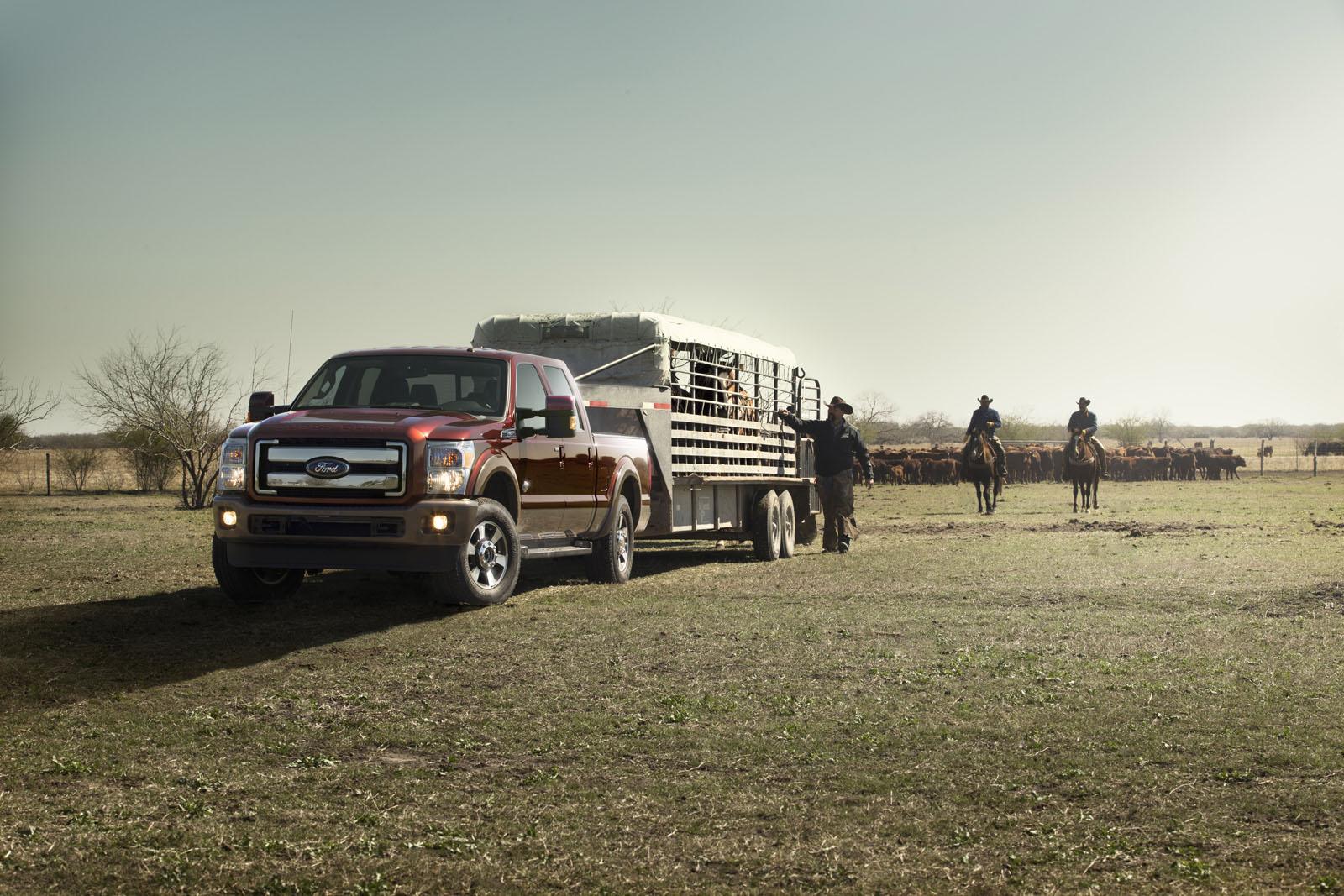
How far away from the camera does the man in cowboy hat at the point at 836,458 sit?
67.5 feet

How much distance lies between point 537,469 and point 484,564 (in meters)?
1.31

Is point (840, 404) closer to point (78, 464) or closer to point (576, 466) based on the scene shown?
point (576, 466)

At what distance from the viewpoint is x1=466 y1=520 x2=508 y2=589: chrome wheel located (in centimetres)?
1226

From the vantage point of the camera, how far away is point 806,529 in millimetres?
21703

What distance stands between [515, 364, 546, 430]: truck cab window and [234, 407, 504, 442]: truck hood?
2.51ft

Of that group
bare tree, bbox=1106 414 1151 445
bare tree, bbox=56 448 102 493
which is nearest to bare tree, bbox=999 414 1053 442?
bare tree, bbox=1106 414 1151 445

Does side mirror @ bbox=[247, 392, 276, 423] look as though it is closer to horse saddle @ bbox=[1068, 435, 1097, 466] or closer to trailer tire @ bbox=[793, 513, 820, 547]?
trailer tire @ bbox=[793, 513, 820, 547]

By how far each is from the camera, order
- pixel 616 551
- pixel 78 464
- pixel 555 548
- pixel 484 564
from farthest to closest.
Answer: pixel 78 464 < pixel 616 551 < pixel 555 548 < pixel 484 564

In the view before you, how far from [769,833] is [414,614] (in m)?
7.23

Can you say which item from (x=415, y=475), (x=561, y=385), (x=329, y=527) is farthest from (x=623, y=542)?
(x=329, y=527)

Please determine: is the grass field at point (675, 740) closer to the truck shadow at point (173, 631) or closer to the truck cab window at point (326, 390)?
the truck shadow at point (173, 631)

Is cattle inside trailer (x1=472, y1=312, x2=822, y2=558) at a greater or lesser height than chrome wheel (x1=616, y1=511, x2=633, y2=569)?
greater

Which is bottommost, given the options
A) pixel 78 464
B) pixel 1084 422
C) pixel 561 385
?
pixel 78 464

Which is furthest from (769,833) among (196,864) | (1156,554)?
(1156,554)
